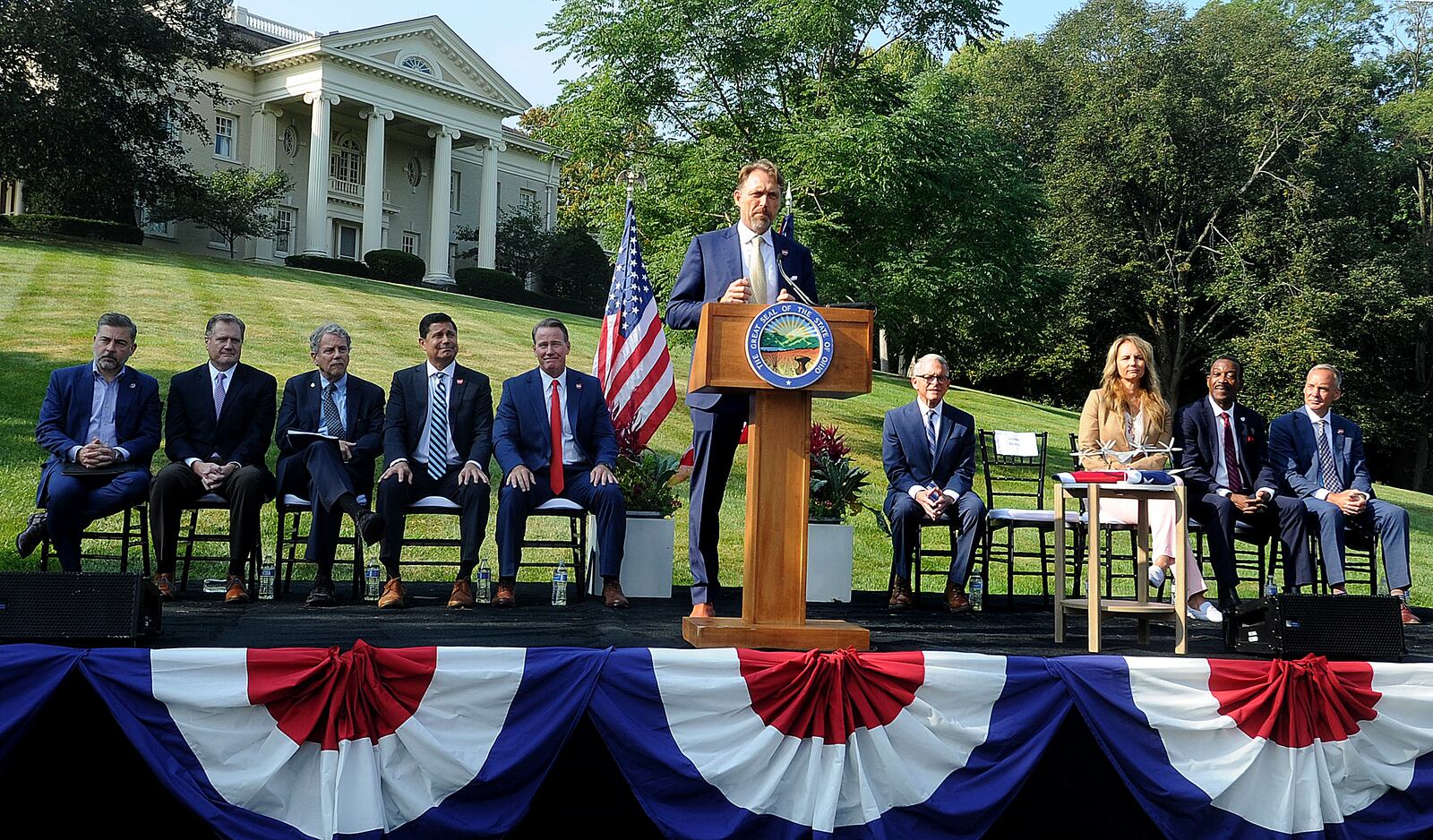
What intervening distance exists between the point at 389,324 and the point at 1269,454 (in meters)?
19.9

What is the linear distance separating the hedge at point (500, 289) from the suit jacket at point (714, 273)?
33924mm

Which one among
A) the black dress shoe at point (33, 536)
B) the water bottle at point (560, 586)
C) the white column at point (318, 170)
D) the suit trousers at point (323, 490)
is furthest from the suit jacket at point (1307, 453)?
the white column at point (318, 170)

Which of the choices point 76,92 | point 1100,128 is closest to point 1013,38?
point 1100,128

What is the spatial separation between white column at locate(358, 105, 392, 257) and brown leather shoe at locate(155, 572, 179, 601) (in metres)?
36.8

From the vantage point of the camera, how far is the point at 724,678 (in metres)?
3.74

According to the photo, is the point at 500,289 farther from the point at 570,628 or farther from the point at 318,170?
the point at 570,628

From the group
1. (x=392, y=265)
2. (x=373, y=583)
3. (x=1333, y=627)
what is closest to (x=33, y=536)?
(x=373, y=583)

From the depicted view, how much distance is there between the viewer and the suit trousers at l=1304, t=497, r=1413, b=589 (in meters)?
6.50

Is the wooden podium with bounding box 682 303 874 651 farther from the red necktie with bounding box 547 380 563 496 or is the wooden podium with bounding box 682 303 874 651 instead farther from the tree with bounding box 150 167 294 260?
the tree with bounding box 150 167 294 260

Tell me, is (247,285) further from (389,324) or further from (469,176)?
(469,176)

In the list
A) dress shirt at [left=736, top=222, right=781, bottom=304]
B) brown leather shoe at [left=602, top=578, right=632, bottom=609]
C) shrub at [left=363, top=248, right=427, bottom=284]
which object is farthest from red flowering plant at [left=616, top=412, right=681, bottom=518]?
shrub at [left=363, top=248, right=427, bottom=284]

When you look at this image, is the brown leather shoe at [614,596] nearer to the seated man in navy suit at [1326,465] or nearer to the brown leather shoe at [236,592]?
the brown leather shoe at [236,592]

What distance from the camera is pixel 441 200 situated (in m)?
43.4

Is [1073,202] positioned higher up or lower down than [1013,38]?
lower down
